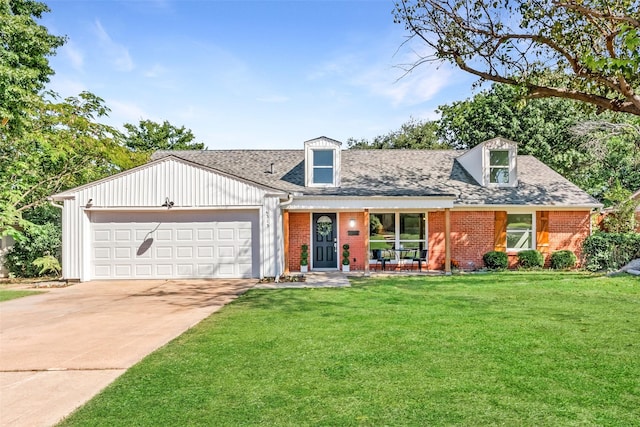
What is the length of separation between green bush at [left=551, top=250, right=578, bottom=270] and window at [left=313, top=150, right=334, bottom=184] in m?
9.66

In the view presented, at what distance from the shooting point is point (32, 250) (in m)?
14.9

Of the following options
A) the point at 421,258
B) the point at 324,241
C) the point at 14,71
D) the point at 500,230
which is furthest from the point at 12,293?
the point at 500,230

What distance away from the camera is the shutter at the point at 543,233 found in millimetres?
16281

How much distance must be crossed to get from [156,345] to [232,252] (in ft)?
26.2

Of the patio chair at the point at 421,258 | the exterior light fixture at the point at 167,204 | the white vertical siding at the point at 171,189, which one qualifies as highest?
the white vertical siding at the point at 171,189

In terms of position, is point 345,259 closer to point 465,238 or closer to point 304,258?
point 304,258

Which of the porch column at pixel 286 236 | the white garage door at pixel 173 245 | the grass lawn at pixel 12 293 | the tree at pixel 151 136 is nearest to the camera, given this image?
the grass lawn at pixel 12 293

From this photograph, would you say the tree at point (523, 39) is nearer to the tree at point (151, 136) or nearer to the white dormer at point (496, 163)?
the white dormer at point (496, 163)

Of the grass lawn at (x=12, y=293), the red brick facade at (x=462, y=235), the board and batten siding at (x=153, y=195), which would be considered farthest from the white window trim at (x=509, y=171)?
the grass lawn at (x=12, y=293)

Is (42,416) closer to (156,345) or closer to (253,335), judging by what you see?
(156,345)

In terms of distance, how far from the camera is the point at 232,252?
14219mm

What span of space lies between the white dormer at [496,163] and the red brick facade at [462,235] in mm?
1929

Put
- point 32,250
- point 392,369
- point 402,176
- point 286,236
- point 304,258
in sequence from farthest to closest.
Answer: point 402,176 < point 304,258 < point 286,236 < point 32,250 < point 392,369

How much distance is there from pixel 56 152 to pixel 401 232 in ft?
46.7
